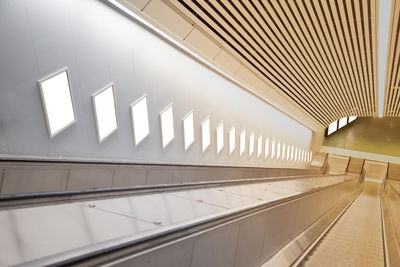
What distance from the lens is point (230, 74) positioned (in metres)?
12.8

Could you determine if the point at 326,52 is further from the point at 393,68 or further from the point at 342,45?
the point at 393,68

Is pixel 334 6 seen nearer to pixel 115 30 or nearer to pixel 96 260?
pixel 115 30

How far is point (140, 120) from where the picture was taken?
402 inches

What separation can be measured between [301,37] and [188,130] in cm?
551

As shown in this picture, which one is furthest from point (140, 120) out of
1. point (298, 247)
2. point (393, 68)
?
point (393, 68)

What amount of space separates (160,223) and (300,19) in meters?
8.21

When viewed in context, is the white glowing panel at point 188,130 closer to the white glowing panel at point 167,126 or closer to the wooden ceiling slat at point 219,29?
the white glowing panel at point 167,126

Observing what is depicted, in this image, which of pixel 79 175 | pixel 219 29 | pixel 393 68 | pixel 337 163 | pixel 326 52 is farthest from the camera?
pixel 337 163

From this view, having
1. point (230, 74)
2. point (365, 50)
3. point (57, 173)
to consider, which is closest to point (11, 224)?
point (57, 173)

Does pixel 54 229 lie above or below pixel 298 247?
above

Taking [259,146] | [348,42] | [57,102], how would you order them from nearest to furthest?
[57,102] → [348,42] → [259,146]

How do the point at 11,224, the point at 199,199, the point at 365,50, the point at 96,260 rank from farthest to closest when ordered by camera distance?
the point at 365,50, the point at 199,199, the point at 11,224, the point at 96,260

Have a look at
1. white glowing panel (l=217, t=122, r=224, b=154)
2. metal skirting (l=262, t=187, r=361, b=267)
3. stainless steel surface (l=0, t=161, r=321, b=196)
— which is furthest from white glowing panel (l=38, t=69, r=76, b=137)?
white glowing panel (l=217, t=122, r=224, b=154)

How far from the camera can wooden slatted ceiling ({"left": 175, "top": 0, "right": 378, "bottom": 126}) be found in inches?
317
